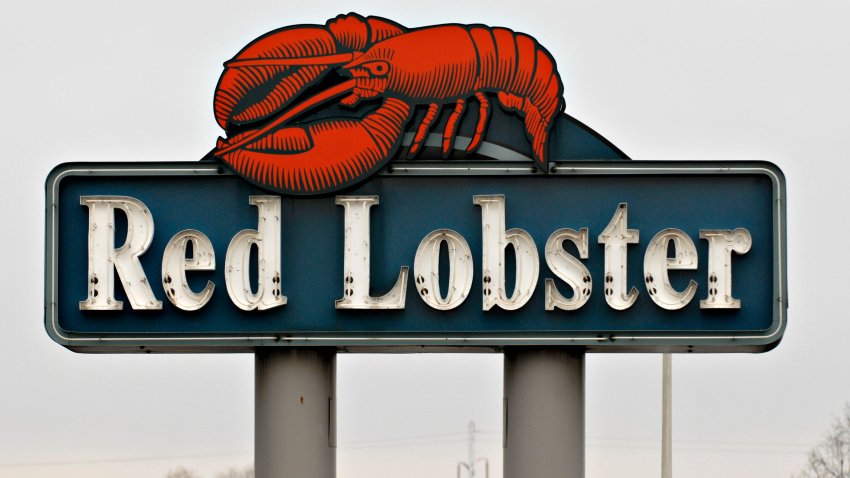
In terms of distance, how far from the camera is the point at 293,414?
22.1m

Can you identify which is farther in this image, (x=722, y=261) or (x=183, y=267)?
(x=183, y=267)

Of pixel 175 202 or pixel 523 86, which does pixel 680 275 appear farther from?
pixel 175 202

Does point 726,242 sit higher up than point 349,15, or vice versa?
point 349,15

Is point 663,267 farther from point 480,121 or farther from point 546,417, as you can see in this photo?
point 480,121

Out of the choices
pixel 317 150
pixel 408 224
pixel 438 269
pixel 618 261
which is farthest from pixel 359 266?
pixel 618 261

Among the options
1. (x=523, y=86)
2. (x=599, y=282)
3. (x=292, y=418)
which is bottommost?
(x=292, y=418)

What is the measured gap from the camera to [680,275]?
2192 cm

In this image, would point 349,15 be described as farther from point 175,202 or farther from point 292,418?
point 292,418

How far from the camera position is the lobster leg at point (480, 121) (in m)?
22.0

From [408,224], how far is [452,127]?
3.94ft

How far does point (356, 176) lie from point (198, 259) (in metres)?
2.01

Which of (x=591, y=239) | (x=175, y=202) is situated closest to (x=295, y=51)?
(x=175, y=202)

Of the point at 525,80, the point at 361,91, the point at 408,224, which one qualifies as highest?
the point at 525,80

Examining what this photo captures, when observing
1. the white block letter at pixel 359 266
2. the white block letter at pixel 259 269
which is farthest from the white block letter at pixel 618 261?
the white block letter at pixel 259 269
